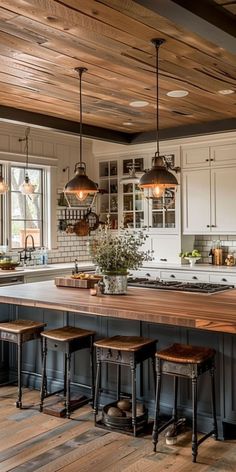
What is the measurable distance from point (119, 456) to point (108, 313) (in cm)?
88

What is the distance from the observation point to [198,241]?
696 cm

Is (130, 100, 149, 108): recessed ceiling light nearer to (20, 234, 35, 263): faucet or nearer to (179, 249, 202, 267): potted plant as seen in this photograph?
(179, 249, 202, 267): potted plant

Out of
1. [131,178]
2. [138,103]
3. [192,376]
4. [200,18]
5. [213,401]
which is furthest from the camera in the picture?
[131,178]

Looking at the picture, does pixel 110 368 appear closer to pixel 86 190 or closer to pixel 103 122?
pixel 86 190

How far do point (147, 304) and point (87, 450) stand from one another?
1028mm

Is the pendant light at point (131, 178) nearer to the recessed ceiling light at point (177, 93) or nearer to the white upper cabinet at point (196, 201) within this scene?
the white upper cabinet at point (196, 201)

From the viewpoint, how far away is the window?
6500 millimetres

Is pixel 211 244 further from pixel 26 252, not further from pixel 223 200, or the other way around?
pixel 26 252

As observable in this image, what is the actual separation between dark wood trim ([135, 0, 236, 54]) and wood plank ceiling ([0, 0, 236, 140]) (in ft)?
0.55

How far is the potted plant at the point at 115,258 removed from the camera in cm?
397

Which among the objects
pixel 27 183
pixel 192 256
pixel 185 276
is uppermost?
pixel 27 183

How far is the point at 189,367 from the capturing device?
3076 millimetres

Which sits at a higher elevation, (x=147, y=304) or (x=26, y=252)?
(x=26, y=252)

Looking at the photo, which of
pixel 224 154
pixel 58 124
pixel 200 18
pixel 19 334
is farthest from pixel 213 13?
pixel 224 154
